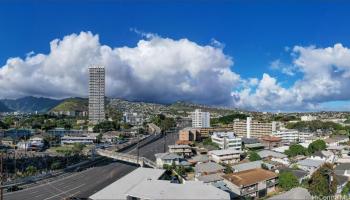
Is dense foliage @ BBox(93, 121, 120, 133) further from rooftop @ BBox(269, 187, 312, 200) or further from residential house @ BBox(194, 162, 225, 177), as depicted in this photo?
rooftop @ BBox(269, 187, 312, 200)

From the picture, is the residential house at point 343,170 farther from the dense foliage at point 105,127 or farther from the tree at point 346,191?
the dense foliage at point 105,127

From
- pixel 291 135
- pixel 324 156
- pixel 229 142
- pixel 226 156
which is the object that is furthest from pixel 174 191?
pixel 291 135

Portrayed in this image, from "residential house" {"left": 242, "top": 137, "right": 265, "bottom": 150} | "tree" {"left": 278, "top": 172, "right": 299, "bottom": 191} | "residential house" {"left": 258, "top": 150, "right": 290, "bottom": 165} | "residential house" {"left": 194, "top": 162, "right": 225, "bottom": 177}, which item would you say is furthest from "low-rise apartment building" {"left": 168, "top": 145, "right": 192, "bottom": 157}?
"tree" {"left": 278, "top": 172, "right": 299, "bottom": 191}

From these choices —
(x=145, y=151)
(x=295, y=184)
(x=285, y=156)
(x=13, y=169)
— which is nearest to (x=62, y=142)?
(x=145, y=151)

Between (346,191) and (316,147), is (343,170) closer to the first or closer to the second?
(346,191)

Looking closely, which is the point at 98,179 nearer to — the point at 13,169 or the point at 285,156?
the point at 13,169

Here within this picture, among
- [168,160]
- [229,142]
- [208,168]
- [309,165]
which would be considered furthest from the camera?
[229,142]

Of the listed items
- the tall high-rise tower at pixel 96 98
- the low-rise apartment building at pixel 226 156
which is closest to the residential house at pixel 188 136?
the low-rise apartment building at pixel 226 156
